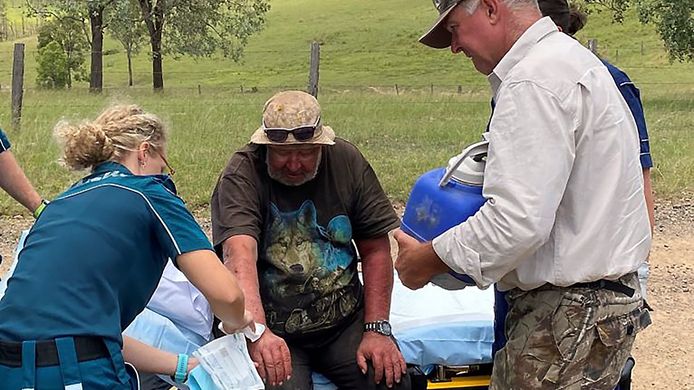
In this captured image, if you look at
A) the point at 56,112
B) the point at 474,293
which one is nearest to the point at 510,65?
the point at 474,293

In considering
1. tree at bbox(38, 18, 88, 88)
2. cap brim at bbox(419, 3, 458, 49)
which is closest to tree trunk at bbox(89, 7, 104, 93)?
tree at bbox(38, 18, 88, 88)

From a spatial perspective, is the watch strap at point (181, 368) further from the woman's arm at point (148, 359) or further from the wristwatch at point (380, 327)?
the wristwatch at point (380, 327)

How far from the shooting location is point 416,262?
2355mm

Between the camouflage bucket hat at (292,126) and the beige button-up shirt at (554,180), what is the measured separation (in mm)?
1031

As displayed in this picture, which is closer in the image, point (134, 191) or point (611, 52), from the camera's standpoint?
point (134, 191)

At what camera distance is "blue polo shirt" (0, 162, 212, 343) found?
2.15m

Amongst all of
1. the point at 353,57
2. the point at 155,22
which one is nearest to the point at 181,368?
the point at 155,22

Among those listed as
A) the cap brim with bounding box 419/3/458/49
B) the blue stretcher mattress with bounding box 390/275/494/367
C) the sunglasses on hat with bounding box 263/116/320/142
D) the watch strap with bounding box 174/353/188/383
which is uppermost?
the cap brim with bounding box 419/3/458/49

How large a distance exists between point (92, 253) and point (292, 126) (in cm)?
114

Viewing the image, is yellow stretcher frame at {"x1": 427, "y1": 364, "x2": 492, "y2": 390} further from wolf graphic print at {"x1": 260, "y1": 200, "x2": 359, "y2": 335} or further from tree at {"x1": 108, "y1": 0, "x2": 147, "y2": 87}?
tree at {"x1": 108, "y1": 0, "x2": 147, "y2": 87}

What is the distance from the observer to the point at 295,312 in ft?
10.6

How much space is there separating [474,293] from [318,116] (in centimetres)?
110

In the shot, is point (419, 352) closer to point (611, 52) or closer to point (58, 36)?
point (611, 52)

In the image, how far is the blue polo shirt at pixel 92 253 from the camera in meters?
2.15
